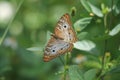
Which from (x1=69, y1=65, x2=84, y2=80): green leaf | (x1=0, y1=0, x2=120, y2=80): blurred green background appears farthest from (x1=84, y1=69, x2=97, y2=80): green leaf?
(x1=0, y1=0, x2=120, y2=80): blurred green background

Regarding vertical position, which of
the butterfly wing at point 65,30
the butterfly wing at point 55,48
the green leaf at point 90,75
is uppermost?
the butterfly wing at point 65,30

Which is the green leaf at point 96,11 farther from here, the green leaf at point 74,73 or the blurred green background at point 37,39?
the green leaf at point 74,73

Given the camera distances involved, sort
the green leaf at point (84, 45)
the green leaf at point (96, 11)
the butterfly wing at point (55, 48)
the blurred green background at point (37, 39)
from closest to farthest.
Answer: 1. the butterfly wing at point (55, 48)
2. the green leaf at point (84, 45)
3. the green leaf at point (96, 11)
4. the blurred green background at point (37, 39)

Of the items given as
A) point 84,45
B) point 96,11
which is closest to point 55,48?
point 84,45

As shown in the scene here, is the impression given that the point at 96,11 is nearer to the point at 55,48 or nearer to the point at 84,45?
the point at 84,45

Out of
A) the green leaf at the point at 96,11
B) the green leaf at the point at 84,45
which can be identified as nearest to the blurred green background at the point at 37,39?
the green leaf at the point at 96,11

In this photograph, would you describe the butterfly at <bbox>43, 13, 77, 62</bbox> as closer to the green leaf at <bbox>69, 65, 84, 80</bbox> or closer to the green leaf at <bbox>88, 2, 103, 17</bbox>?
the green leaf at <bbox>69, 65, 84, 80</bbox>

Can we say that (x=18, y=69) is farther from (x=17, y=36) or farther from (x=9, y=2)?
(x=9, y=2)

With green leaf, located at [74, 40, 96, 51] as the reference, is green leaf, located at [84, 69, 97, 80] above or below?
below
